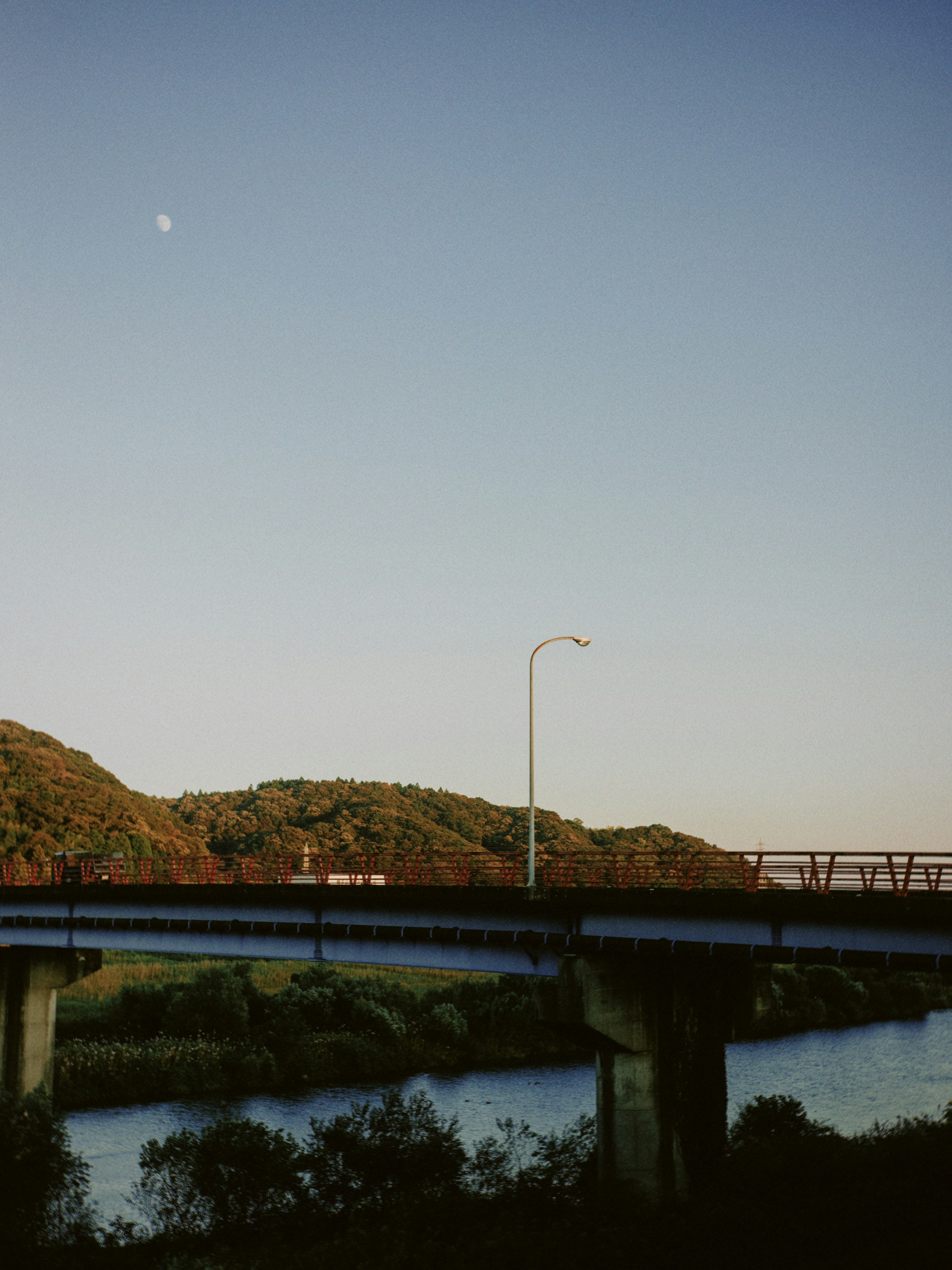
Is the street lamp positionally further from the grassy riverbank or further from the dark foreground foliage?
the grassy riverbank

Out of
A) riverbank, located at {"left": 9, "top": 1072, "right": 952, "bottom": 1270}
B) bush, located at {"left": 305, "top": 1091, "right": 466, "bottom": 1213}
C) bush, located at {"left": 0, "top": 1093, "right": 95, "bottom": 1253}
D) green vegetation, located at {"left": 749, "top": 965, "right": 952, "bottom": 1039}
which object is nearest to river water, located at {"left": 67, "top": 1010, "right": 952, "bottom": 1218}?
green vegetation, located at {"left": 749, "top": 965, "right": 952, "bottom": 1039}

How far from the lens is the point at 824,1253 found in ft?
91.1

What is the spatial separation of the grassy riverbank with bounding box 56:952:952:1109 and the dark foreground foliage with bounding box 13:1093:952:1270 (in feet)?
64.4

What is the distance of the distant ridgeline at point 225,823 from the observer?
130 metres

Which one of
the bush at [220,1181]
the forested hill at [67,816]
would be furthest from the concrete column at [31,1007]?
the forested hill at [67,816]

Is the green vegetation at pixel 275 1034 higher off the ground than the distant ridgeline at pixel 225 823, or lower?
lower

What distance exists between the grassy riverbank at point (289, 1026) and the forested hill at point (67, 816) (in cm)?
4304

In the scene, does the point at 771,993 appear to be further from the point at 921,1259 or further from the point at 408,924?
the point at 408,924

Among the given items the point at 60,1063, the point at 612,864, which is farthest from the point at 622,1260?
the point at 60,1063

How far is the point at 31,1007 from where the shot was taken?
47.8m

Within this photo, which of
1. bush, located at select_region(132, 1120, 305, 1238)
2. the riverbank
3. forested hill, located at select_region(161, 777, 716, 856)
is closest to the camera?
the riverbank

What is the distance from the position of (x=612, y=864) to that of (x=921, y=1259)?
11735 mm

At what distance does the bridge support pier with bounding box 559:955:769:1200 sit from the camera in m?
30.4

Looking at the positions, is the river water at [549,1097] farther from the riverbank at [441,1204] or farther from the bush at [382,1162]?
the bush at [382,1162]
